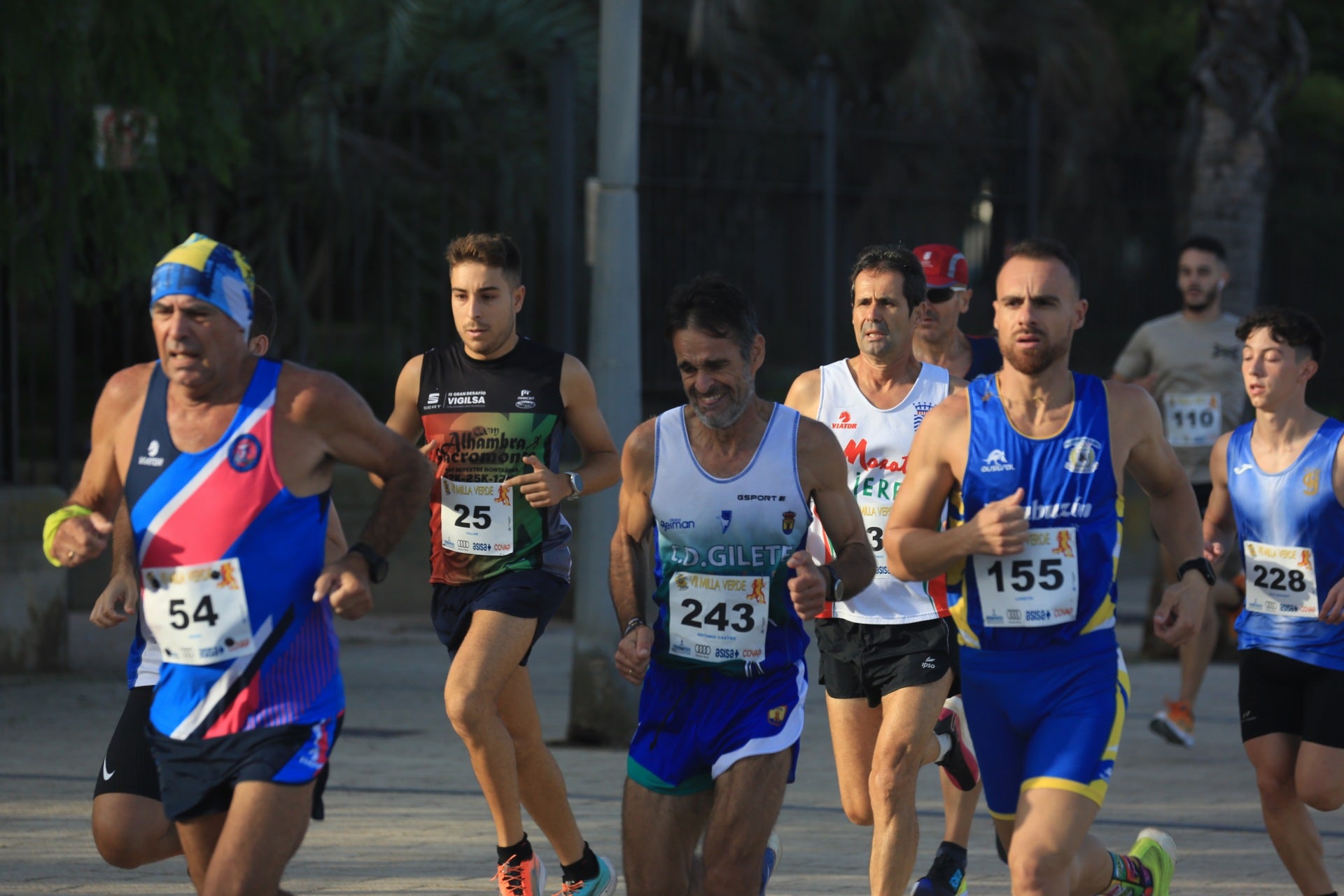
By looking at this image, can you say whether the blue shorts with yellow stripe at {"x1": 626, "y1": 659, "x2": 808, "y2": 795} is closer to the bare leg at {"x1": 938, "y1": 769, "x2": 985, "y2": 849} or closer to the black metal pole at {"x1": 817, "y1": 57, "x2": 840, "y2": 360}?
the bare leg at {"x1": 938, "y1": 769, "x2": 985, "y2": 849}

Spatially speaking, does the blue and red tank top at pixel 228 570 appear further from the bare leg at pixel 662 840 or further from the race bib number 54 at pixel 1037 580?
the race bib number 54 at pixel 1037 580

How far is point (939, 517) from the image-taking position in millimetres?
5168

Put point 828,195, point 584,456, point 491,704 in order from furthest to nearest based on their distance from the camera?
point 828,195
point 584,456
point 491,704

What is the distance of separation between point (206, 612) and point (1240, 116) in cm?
1191

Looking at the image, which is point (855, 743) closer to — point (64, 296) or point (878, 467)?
point (878, 467)

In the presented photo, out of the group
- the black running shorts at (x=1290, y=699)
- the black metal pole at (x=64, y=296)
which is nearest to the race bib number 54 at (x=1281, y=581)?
the black running shorts at (x=1290, y=699)

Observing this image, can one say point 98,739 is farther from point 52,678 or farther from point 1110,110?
point 1110,110

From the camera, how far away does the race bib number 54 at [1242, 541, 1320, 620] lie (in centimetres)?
622

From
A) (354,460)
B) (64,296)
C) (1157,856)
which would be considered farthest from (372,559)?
(64,296)

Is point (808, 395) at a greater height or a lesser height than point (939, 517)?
greater

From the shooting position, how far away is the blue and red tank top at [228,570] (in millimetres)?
4465

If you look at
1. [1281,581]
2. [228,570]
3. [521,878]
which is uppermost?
[228,570]

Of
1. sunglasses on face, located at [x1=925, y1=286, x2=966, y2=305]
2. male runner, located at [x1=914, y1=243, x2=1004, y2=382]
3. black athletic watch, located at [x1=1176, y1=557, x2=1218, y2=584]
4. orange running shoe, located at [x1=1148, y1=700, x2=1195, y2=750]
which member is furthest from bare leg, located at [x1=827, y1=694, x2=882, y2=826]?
orange running shoe, located at [x1=1148, y1=700, x2=1195, y2=750]

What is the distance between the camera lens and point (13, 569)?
1095 centimetres
